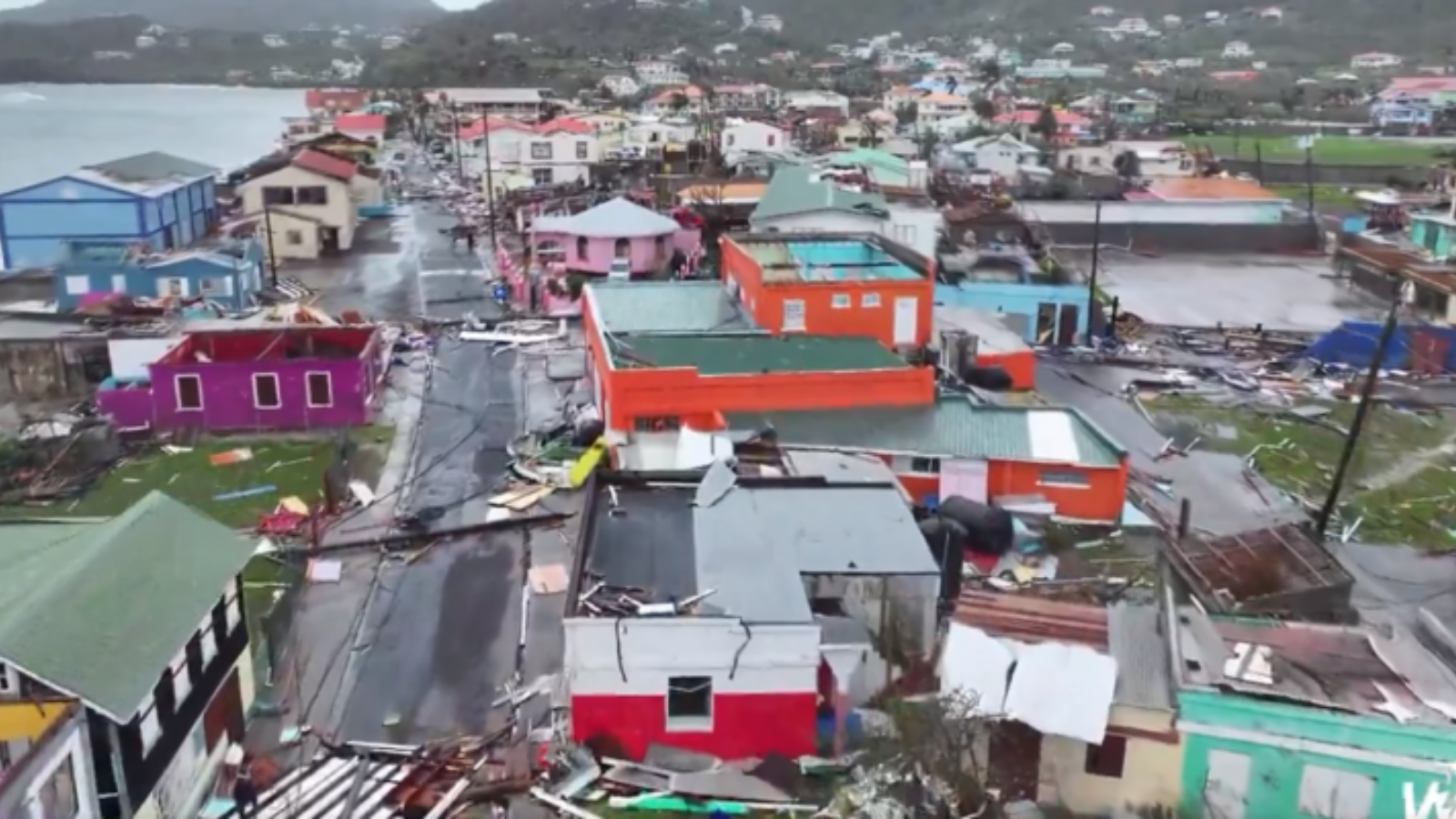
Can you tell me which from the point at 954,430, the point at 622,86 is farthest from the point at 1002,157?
the point at 622,86

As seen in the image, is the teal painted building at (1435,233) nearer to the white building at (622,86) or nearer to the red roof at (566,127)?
the red roof at (566,127)

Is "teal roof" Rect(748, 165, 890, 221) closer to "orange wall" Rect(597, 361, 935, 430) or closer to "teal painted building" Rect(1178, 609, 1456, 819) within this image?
"orange wall" Rect(597, 361, 935, 430)

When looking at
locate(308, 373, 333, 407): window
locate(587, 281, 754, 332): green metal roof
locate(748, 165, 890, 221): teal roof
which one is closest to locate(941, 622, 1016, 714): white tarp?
locate(587, 281, 754, 332): green metal roof

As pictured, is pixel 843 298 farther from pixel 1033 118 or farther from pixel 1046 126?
pixel 1033 118

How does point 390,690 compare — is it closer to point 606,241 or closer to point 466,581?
point 466,581

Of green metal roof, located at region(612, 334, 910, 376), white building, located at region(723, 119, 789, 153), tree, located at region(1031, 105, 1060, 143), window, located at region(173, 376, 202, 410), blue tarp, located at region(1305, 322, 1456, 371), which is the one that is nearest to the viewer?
green metal roof, located at region(612, 334, 910, 376)

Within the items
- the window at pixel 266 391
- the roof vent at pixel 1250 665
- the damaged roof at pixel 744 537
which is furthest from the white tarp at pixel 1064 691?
the window at pixel 266 391
